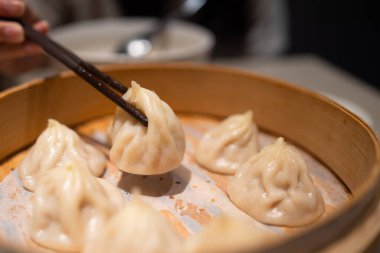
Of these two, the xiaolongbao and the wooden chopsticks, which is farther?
the wooden chopsticks

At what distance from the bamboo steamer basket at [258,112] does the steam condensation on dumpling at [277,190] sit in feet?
0.68

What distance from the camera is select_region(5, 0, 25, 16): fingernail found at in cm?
205

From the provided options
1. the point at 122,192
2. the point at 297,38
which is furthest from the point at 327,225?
the point at 297,38

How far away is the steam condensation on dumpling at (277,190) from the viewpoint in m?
1.61

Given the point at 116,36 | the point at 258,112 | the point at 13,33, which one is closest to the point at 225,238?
the point at 258,112

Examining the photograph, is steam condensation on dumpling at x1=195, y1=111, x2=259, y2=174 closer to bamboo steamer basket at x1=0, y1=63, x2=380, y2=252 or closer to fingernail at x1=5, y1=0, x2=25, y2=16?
bamboo steamer basket at x1=0, y1=63, x2=380, y2=252

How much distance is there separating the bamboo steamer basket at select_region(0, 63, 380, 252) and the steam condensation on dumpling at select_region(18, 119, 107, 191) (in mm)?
145

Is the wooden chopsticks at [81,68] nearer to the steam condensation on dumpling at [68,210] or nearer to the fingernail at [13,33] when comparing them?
the fingernail at [13,33]

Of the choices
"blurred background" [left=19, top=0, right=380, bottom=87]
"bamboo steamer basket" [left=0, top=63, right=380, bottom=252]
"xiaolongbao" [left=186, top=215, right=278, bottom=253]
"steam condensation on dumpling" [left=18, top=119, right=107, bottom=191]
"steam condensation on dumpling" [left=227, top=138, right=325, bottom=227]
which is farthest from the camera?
"blurred background" [left=19, top=0, right=380, bottom=87]

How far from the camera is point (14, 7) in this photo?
2061mm

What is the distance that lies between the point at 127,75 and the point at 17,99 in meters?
0.65

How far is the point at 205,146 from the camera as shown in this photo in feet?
6.75

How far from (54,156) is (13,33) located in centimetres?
70

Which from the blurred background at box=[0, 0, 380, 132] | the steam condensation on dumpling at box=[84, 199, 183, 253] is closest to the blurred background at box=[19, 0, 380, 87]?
the blurred background at box=[0, 0, 380, 132]
